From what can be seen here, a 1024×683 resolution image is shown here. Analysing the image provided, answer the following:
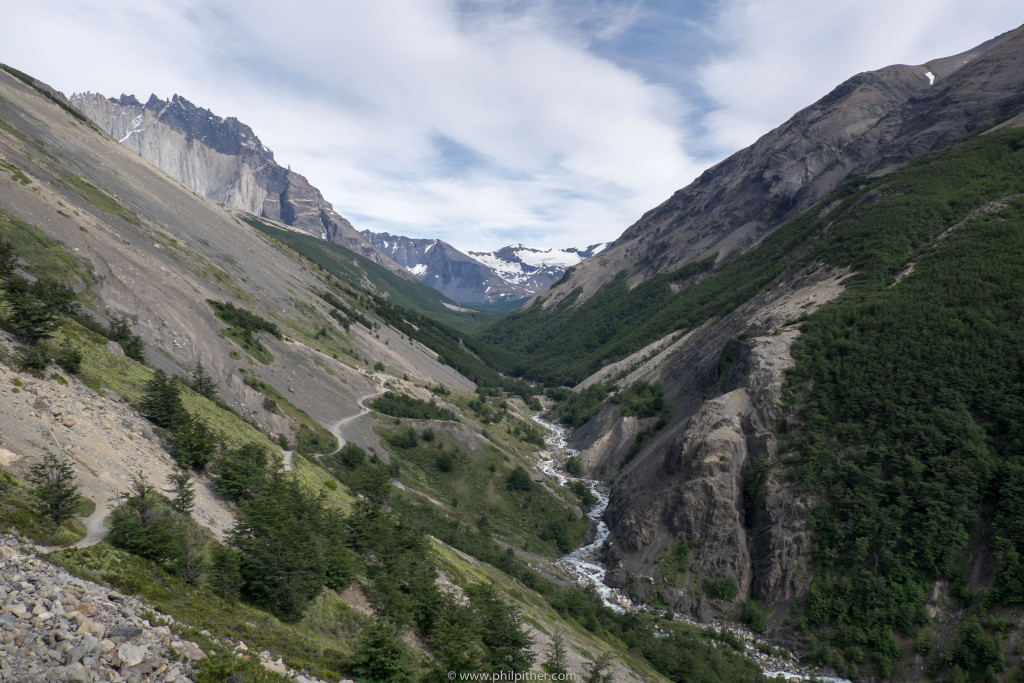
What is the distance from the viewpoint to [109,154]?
100812mm

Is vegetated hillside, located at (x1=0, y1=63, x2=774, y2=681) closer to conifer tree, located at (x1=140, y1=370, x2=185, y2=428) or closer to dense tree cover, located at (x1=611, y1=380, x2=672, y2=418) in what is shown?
conifer tree, located at (x1=140, y1=370, x2=185, y2=428)

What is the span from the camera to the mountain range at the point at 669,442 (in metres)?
27.0

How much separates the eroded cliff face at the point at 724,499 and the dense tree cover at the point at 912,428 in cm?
264

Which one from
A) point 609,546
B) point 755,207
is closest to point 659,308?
point 755,207

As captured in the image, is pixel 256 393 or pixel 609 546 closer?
pixel 256 393

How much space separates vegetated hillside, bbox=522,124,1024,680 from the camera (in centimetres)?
3825

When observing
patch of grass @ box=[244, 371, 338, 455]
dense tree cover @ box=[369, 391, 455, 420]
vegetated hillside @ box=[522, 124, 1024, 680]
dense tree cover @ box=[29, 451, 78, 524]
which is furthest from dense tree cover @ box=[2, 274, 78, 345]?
vegetated hillside @ box=[522, 124, 1024, 680]

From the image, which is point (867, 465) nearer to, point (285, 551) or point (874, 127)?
point (285, 551)

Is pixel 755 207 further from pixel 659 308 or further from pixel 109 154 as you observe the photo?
pixel 109 154

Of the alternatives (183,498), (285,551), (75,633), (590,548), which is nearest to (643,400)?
(590,548)

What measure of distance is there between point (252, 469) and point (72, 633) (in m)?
13.5

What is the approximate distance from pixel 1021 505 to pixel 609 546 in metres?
36.6

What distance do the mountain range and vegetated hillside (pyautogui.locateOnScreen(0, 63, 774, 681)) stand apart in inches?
12.3

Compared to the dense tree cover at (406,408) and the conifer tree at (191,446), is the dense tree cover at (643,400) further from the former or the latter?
the conifer tree at (191,446)
